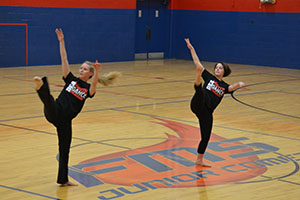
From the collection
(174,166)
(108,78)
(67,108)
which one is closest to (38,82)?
(67,108)

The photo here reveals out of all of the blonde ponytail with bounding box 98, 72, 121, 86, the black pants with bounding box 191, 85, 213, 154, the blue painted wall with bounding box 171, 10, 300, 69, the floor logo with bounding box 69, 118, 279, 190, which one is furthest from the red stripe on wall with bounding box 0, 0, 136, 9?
the blonde ponytail with bounding box 98, 72, 121, 86

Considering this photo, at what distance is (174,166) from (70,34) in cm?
1351

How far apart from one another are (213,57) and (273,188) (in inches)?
653

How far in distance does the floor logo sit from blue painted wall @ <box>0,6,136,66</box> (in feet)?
36.7

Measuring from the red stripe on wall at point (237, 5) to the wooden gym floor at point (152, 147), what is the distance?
689 cm

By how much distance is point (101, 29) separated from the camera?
824 inches

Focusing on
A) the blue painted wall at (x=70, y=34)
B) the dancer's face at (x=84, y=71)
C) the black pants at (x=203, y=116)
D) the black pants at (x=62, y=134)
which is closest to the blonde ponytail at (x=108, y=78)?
the dancer's face at (x=84, y=71)

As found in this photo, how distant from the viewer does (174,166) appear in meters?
7.31

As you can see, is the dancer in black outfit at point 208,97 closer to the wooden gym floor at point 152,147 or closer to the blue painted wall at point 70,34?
the wooden gym floor at point 152,147

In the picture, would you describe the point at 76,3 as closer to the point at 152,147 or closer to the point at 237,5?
the point at 237,5

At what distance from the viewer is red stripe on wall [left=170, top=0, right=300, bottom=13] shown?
20688 mm

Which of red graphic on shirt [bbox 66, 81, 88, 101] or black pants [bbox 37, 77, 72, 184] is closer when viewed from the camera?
black pants [bbox 37, 77, 72, 184]

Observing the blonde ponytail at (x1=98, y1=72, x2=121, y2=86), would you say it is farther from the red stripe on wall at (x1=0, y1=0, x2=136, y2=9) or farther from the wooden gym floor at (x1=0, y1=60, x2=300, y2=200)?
the red stripe on wall at (x1=0, y1=0, x2=136, y2=9)

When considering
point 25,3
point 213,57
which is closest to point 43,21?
point 25,3
